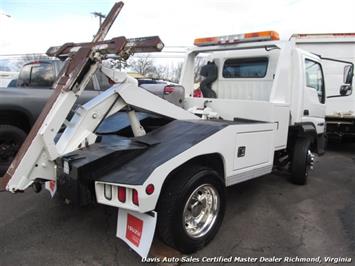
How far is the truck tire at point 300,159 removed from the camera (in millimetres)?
5715

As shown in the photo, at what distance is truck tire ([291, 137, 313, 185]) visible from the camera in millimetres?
5715

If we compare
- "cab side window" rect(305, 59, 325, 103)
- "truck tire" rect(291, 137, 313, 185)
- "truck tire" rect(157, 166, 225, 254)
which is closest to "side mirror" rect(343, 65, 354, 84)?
"cab side window" rect(305, 59, 325, 103)

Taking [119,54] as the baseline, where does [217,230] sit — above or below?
below

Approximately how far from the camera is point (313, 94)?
6.06 meters

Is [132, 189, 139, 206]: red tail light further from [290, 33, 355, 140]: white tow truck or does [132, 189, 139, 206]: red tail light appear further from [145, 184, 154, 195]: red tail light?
[290, 33, 355, 140]: white tow truck

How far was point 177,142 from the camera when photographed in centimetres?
341

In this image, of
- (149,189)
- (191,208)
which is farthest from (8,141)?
(149,189)

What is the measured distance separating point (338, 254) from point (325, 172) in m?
3.93

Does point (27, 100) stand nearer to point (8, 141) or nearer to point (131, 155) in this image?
point (8, 141)

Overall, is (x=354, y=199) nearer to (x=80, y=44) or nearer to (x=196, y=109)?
(x=196, y=109)

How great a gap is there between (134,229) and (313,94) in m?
4.33

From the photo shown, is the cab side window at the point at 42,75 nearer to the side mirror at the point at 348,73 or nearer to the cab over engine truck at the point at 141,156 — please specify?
the cab over engine truck at the point at 141,156

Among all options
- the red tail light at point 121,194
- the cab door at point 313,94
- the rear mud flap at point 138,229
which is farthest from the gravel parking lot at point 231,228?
the cab door at point 313,94

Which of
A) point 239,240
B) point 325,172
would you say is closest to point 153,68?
point 325,172
